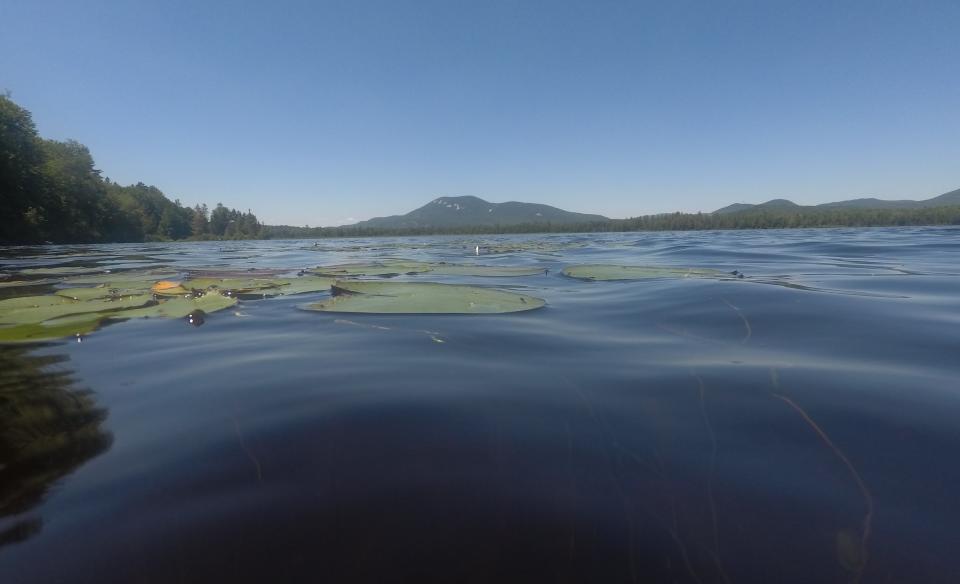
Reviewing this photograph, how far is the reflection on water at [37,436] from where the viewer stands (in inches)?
50.6

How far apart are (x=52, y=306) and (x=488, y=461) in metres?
4.88

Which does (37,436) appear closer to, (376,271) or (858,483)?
(858,483)

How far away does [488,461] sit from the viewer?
1552 mm

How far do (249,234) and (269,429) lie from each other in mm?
87513

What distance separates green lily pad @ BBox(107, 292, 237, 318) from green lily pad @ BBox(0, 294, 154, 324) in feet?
0.51

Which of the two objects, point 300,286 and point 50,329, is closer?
point 50,329

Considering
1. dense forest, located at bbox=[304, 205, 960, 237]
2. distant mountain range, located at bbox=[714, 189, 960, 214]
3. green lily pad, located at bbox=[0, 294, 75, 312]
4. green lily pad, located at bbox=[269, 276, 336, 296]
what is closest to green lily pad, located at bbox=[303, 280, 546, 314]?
green lily pad, located at bbox=[269, 276, 336, 296]

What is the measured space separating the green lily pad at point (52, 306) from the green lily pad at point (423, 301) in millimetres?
1815

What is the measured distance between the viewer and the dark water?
3.61ft

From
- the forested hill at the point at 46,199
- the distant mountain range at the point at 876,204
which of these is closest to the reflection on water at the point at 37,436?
the forested hill at the point at 46,199

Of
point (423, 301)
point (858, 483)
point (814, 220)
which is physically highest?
point (814, 220)

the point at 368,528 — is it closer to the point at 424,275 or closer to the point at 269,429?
the point at 269,429

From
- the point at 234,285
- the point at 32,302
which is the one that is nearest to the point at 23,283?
the point at 32,302

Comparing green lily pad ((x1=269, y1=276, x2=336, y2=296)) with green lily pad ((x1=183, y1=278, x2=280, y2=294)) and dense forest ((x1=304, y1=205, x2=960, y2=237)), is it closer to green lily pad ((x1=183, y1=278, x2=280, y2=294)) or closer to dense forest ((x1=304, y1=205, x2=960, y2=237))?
green lily pad ((x1=183, y1=278, x2=280, y2=294))
